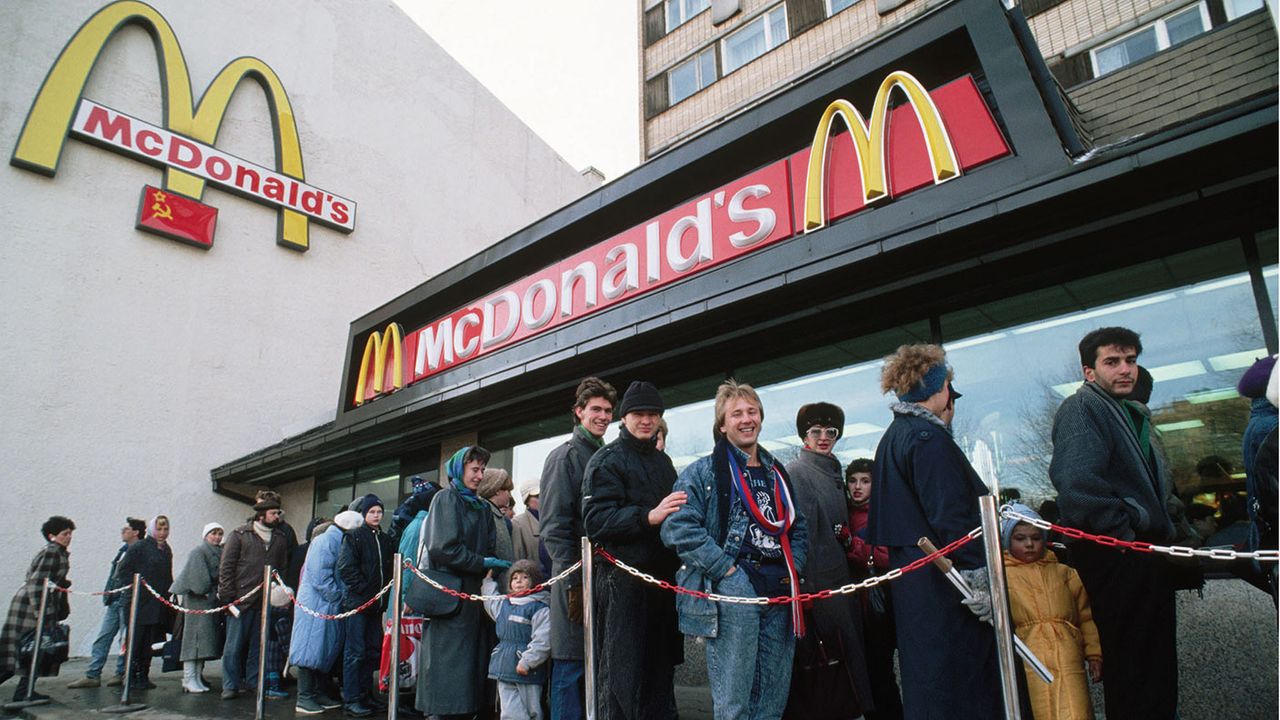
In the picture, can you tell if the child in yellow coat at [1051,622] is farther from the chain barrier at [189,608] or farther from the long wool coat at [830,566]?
the chain barrier at [189,608]

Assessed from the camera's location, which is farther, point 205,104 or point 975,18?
point 205,104

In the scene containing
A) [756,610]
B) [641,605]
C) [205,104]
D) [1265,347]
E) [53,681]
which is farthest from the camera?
[205,104]

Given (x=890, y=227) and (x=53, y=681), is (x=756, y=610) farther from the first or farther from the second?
(x=53, y=681)

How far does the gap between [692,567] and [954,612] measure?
114cm

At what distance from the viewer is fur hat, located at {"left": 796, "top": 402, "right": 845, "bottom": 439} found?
14.7 ft

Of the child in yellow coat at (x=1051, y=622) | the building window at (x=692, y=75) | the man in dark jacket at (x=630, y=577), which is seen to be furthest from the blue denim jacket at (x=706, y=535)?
the building window at (x=692, y=75)

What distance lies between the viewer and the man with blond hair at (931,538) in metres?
2.93

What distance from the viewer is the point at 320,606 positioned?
6.37 metres

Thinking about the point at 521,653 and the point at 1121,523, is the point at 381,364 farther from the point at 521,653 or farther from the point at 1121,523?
the point at 1121,523

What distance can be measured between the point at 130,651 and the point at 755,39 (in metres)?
14.2

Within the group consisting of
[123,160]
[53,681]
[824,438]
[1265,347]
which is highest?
[123,160]

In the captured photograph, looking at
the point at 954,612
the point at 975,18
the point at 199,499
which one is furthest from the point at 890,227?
the point at 199,499

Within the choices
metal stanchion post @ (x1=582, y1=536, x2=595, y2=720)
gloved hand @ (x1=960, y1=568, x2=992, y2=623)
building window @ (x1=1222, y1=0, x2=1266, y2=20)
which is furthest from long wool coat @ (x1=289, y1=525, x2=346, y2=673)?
building window @ (x1=1222, y1=0, x2=1266, y2=20)

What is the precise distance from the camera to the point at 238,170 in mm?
15164
